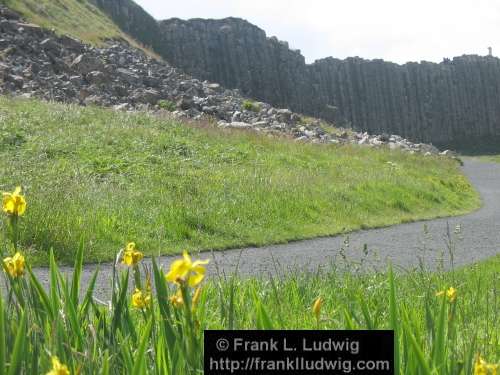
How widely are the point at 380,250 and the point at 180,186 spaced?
455 centimetres

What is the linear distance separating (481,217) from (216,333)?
1708cm

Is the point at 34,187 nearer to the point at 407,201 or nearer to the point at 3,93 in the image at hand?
the point at 407,201

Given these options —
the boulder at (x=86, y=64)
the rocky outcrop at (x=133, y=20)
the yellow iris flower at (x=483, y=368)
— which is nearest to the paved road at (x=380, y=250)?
the yellow iris flower at (x=483, y=368)

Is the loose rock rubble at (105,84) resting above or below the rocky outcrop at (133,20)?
below

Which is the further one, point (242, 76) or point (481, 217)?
point (242, 76)

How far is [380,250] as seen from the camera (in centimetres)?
1127

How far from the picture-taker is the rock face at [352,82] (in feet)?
201

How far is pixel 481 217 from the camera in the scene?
1755 centimetres

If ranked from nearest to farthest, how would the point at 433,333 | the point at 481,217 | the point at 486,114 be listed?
the point at 433,333 < the point at 481,217 < the point at 486,114

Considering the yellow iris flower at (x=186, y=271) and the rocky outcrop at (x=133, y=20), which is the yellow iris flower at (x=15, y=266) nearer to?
the yellow iris flower at (x=186, y=271)

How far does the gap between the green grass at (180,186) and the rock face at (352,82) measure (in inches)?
1499

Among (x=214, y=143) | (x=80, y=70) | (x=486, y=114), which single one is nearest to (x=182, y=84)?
(x=80, y=70)

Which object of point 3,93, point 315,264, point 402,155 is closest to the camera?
point 315,264

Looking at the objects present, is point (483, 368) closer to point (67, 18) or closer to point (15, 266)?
point (15, 266)
